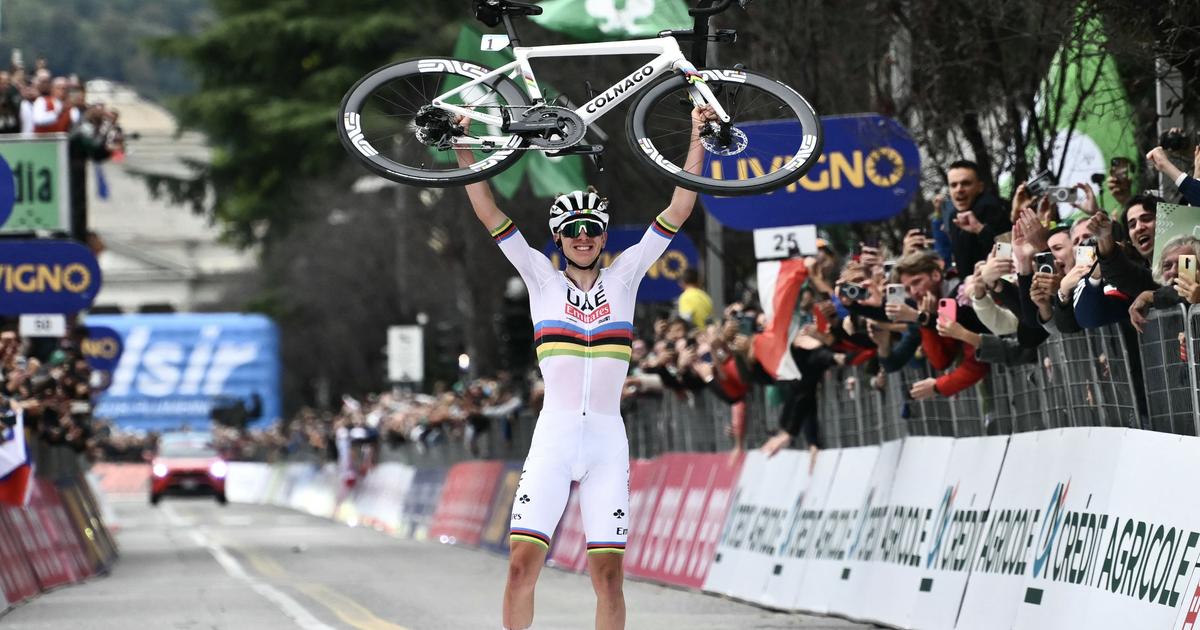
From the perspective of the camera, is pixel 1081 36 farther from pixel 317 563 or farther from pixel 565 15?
pixel 317 563

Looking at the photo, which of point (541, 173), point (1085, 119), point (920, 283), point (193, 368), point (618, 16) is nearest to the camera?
point (920, 283)

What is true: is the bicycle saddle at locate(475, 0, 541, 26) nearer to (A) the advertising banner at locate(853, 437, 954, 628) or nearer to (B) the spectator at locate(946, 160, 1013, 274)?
(B) the spectator at locate(946, 160, 1013, 274)

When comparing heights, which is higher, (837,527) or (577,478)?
(577,478)

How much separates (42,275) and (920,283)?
12.2 metres

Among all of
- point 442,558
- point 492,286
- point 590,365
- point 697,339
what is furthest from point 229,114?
point 590,365

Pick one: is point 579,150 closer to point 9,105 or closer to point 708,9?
point 708,9

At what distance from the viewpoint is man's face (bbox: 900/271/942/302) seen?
→ 1377 centimetres

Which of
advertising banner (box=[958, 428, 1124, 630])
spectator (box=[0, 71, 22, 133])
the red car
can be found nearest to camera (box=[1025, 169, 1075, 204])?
→ advertising banner (box=[958, 428, 1124, 630])

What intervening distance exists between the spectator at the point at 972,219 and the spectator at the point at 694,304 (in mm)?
7629

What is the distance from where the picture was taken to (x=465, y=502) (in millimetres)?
31828

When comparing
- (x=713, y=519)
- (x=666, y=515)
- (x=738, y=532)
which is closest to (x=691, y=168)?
(x=738, y=532)

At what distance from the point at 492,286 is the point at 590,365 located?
A: 107 feet

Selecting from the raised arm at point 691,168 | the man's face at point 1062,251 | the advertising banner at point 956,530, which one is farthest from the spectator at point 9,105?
the man's face at point 1062,251

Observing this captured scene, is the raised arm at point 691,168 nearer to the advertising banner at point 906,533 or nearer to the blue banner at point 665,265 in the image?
the advertising banner at point 906,533
